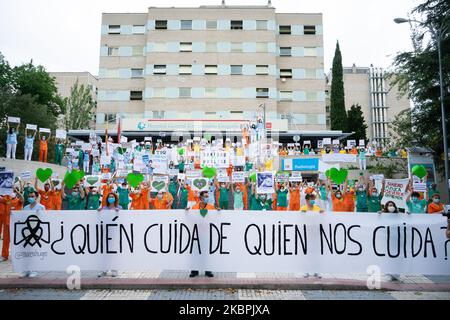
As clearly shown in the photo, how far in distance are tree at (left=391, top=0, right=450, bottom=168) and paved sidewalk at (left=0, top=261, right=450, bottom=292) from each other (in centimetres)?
1523

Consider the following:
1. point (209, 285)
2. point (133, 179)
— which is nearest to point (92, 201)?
point (133, 179)

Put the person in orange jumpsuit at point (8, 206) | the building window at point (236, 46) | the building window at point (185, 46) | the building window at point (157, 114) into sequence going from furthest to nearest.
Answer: the building window at point (185, 46), the building window at point (236, 46), the building window at point (157, 114), the person in orange jumpsuit at point (8, 206)

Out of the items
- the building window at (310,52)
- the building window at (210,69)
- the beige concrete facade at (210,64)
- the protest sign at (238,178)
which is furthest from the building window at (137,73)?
the protest sign at (238,178)

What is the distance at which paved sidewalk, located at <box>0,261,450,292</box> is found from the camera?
6461 mm

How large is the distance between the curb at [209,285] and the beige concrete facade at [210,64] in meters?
38.4

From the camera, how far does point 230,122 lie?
41.0 m

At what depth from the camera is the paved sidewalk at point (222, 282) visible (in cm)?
646

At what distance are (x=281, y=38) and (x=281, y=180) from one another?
1549 inches

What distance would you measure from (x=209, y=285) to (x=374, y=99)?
95.2m

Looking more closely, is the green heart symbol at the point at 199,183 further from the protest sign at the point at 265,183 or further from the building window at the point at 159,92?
the building window at the point at 159,92

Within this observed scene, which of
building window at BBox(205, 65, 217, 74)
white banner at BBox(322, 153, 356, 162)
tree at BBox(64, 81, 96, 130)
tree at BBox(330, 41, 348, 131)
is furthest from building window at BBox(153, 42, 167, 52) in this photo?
white banner at BBox(322, 153, 356, 162)
